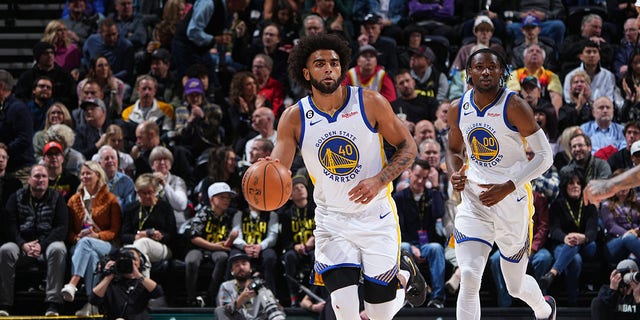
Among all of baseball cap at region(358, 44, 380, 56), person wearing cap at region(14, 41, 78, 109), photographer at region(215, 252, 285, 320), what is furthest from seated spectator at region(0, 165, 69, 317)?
baseball cap at region(358, 44, 380, 56)

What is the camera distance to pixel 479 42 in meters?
12.2

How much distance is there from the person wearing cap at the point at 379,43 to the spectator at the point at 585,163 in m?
3.11

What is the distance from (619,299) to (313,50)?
4.39 meters

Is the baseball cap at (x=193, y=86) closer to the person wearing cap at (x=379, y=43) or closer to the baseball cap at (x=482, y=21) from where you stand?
the person wearing cap at (x=379, y=43)

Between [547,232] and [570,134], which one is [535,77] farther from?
[547,232]

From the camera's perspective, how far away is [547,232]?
9883mm

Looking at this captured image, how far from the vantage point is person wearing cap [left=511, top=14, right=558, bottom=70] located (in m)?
12.2

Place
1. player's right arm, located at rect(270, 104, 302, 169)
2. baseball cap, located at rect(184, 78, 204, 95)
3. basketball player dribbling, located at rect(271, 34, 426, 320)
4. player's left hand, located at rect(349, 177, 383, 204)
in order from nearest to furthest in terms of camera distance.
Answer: player's left hand, located at rect(349, 177, 383, 204), basketball player dribbling, located at rect(271, 34, 426, 320), player's right arm, located at rect(270, 104, 302, 169), baseball cap, located at rect(184, 78, 204, 95)

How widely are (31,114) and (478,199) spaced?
700 centimetres

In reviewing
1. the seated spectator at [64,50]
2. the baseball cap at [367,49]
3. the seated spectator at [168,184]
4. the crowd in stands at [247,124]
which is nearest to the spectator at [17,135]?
the crowd in stands at [247,124]

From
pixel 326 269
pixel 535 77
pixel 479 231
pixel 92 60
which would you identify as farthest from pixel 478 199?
pixel 92 60

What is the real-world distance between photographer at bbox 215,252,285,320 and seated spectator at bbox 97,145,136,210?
6.03ft

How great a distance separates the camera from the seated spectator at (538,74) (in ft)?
37.8

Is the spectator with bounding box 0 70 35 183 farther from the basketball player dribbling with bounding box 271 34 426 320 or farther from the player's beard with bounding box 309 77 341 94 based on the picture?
the player's beard with bounding box 309 77 341 94
